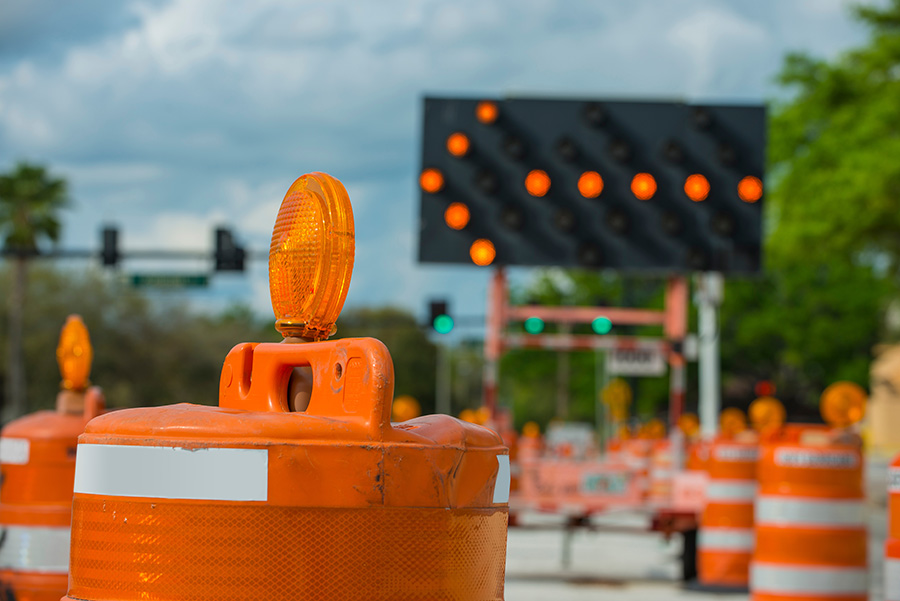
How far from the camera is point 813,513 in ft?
30.6

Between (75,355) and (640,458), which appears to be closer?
(75,355)

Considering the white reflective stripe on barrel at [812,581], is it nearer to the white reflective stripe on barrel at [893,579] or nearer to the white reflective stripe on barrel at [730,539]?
the white reflective stripe on barrel at [730,539]

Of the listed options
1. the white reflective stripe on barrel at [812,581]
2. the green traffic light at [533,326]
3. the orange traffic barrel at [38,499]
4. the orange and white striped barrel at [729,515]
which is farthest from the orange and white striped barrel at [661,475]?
the orange traffic barrel at [38,499]

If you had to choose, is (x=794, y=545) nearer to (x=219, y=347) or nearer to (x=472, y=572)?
(x=472, y=572)

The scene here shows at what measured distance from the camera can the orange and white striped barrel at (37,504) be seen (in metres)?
6.20

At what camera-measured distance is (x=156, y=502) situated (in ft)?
9.25

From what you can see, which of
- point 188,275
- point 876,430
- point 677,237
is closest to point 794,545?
point 677,237

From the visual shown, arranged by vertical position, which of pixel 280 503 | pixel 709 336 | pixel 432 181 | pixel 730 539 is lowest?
pixel 730 539

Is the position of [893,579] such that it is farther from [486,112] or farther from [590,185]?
[486,112]

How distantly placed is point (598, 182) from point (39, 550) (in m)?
6.95

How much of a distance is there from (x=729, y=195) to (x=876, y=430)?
253ft

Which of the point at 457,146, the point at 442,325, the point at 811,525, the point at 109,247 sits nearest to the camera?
the point at 811,525

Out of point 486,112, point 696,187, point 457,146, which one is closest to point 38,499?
point 457,146

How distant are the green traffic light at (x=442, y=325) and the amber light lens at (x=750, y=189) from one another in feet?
24.2
